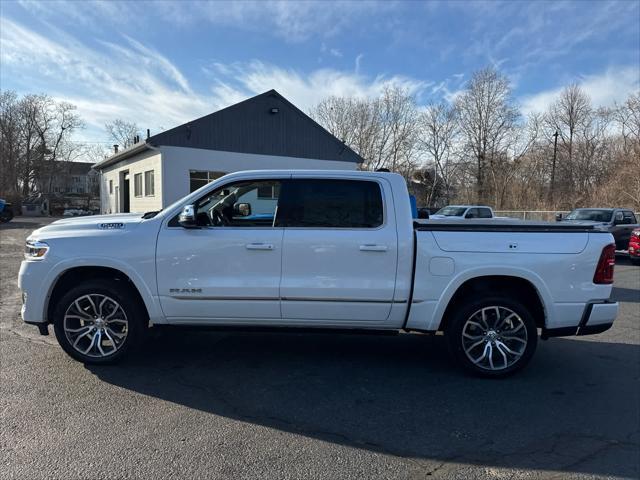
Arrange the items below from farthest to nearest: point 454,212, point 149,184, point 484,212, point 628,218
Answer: point 149,184 < point 454,212 < point 484,212 < point 628,218

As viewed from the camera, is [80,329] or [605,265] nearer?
[605,265]

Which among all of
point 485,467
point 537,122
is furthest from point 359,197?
point 537,122

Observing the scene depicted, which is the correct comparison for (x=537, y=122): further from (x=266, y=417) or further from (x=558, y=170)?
(x=266, y=417)

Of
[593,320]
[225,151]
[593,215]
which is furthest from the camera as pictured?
[225,151]

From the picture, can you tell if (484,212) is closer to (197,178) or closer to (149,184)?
(197,178)

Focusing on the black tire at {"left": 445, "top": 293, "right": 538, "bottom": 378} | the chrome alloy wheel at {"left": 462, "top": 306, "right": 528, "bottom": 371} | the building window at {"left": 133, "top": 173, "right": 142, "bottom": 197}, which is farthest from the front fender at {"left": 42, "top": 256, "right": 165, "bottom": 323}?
the building window at {"left": 133, "top": 173, "right": 142, "bottom": 197}

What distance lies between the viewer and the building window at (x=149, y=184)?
→ 2352 centimetres

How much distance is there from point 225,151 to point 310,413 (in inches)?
837

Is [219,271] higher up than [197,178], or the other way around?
[197,178]

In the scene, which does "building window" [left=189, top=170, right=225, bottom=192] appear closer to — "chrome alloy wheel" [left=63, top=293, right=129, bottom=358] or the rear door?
"chrome alloy wheel" [left=63, top=293, right=129, bottom=358]

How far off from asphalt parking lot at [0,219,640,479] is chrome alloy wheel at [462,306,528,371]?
0.22 meters

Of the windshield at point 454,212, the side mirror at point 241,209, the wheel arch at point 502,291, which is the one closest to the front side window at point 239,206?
the side mirror at point 241,209

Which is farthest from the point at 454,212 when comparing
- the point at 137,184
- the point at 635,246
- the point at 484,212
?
the point at 137,184

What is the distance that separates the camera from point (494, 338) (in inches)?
174
